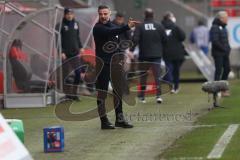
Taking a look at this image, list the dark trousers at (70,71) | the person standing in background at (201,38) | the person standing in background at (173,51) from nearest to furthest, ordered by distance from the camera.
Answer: the dark trousers at (70,71) < the person standing in background at (173,51) < the person standing in background at (201,38)

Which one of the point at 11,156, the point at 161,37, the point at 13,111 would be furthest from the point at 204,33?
the point at 11,156

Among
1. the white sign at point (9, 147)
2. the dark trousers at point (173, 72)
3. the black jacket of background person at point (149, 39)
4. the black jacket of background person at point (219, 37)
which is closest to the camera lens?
the white sign at point (9, 147)

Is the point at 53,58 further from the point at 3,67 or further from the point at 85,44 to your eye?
the point at 85,44

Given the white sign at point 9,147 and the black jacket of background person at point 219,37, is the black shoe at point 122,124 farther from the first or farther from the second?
the black jacket of background person at point 219,37

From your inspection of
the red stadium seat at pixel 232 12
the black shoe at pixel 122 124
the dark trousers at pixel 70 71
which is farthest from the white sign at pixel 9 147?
the red stadium seat at pixel 232 12

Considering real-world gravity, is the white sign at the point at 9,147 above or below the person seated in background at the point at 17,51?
below

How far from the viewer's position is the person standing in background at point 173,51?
20.8 m

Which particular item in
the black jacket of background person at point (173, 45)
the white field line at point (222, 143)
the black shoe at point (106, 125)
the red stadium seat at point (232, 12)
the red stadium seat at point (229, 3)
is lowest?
the black shoe at point (106, 125)

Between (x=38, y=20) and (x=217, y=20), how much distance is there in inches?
167

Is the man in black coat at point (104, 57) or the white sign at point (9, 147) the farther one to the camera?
the man in black coat at point (104, 57)

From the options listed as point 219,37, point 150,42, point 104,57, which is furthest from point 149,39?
point 104,57

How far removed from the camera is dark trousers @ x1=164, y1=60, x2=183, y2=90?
67.8ft

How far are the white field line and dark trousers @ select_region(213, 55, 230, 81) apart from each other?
5850 mm

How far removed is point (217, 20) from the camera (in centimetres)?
1867
